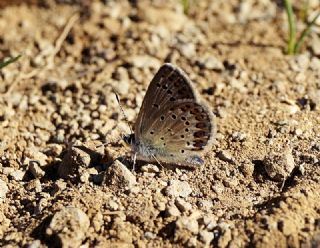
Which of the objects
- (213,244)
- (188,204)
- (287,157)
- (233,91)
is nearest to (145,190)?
(188,204)

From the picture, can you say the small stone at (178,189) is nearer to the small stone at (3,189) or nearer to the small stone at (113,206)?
the small stone at (113,206)

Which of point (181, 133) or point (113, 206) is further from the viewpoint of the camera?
point (181, 133)

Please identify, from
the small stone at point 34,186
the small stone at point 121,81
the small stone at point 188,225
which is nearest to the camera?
the small stone at point 188,225

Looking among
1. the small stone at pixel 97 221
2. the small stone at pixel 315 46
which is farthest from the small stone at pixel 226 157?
the small stone at pixel 315 46

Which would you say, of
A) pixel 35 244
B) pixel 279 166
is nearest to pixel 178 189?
pixel 279 166

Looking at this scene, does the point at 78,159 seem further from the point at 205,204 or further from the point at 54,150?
the point at 205,204

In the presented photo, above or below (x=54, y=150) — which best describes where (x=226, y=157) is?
above

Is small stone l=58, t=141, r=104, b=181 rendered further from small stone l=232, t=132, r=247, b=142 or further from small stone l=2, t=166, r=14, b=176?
small stone l=232, t=132, r=247, b=142

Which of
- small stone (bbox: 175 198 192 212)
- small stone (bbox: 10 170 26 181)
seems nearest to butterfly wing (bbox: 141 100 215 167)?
small stone (bbox: 175 198 192 212)
